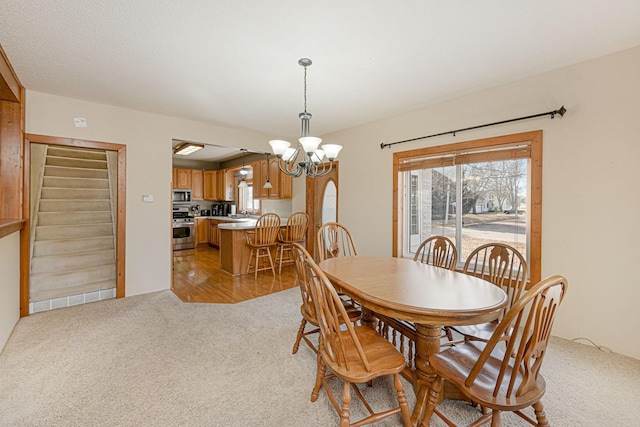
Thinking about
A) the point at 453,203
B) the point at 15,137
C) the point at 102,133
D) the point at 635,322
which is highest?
the point at 102,133

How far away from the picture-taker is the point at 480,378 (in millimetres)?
1291

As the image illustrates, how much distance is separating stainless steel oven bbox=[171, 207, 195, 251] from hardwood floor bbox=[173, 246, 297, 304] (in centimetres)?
145

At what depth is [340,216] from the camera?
4586 millimetres

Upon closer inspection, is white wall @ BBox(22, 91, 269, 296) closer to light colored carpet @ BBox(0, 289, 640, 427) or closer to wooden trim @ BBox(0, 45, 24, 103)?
wooden trim @ BBox(0, 45, 24, 103)

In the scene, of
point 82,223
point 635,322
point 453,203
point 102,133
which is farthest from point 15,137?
point 635,322

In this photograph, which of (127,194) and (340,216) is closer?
(127,194)

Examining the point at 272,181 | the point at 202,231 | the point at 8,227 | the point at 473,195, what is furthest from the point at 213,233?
the point at 473,195

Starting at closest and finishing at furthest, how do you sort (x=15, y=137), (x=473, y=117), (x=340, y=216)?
(x=15, y=137)
(x=473, y=117)
(x=340, y=216)

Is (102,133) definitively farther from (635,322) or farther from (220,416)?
(635,322)

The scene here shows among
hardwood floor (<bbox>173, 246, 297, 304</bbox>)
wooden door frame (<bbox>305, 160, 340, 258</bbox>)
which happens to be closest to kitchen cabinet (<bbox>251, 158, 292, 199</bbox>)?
wooden door frame (<bbox>305, 160, 340, 258</bbox>)

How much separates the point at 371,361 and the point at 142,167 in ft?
12.1

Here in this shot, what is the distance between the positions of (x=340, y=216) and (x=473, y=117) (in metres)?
2.34

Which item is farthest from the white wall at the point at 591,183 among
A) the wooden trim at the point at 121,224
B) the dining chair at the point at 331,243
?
the wooden trim at the point at 121,224

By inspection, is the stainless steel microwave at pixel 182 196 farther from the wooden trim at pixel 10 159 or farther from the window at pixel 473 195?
the window at pixel 473 195
